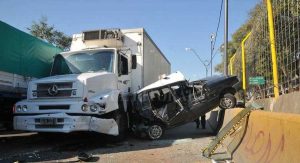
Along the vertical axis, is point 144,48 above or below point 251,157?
above

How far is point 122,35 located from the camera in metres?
13.7

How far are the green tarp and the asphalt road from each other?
2189mm

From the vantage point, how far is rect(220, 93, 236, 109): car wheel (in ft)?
42.7

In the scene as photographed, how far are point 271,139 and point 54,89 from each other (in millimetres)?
7415

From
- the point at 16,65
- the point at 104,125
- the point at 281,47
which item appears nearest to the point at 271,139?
the point at 281,47

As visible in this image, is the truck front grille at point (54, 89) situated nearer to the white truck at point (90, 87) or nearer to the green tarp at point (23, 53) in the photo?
the white truck at point (90, 87)

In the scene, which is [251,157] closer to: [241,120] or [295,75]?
[241,120]

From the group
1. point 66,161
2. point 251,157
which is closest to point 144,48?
point 66,161

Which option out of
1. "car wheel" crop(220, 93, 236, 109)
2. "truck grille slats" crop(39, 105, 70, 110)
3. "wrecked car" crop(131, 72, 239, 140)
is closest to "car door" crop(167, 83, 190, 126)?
"wrecked car" crop(131, 72, 239, 140)

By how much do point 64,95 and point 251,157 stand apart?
641cm

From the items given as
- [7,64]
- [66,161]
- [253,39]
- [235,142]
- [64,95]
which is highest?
[253,39]

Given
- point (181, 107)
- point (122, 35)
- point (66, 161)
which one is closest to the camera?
point (66, 161)

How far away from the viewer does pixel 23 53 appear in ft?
40.4

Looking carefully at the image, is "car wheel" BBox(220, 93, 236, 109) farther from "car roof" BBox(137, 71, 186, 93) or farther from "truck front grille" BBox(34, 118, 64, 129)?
"truck front grille" BBox(34, 118, 64, 129)
